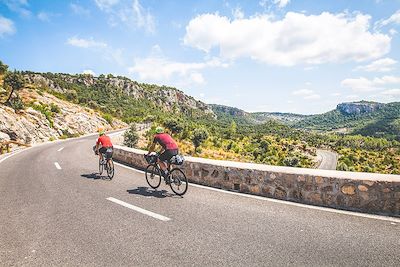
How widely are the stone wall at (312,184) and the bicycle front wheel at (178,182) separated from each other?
1.22 m

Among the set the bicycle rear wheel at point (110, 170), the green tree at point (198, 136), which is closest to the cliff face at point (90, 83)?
the green tree at point (198, 136)

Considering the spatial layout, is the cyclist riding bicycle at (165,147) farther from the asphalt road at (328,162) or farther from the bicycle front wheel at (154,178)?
the asphalt road at (328,162)

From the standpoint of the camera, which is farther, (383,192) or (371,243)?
(383,192)

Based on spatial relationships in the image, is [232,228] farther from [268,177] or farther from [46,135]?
[46,135]

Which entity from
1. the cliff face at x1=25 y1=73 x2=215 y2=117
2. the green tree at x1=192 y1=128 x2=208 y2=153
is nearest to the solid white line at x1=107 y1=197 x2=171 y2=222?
the green tree at x1=192 y1=128 x2=208 y2=153

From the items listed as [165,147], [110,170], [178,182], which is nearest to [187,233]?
[178,182]

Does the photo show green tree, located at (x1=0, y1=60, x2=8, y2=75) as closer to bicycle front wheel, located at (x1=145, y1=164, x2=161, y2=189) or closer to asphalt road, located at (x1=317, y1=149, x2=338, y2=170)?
bicycle front wheel, located at (x1=145, y1=164, x2=161, y2=189)

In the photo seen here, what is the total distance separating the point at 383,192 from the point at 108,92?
127615 mm

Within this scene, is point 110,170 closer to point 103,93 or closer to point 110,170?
point 110,170

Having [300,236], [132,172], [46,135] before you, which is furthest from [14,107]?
[300,236]

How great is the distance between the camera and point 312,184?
6.13 m

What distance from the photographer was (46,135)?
33.9m

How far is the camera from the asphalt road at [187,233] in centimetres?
366

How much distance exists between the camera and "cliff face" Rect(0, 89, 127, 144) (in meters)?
27.8
